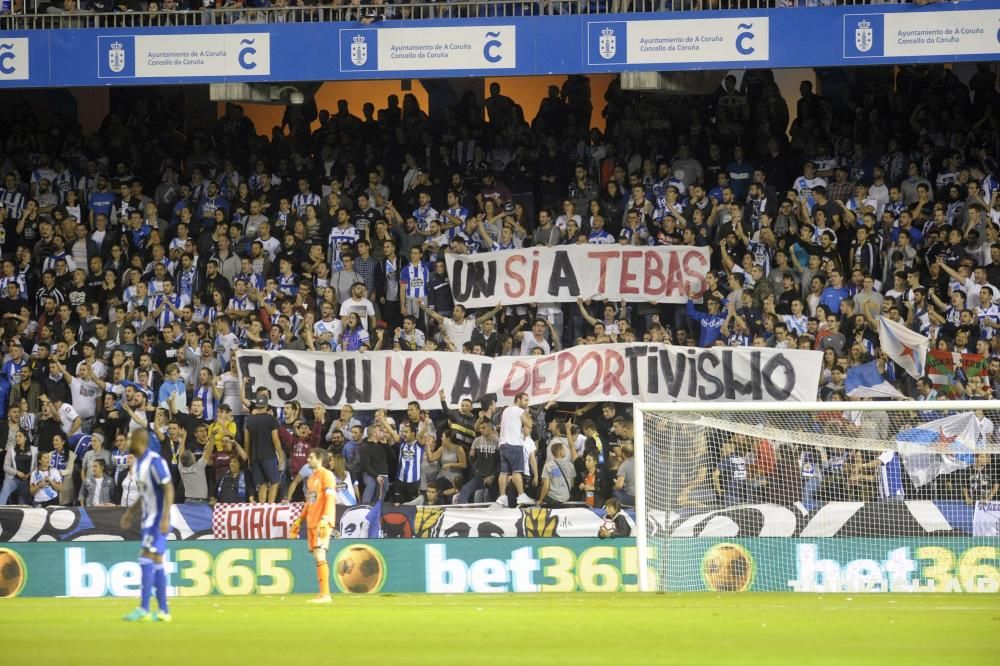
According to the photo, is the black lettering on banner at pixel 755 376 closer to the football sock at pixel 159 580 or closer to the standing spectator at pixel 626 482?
the standing spectator at pixel 626 482

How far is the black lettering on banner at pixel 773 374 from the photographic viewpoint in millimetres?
19234

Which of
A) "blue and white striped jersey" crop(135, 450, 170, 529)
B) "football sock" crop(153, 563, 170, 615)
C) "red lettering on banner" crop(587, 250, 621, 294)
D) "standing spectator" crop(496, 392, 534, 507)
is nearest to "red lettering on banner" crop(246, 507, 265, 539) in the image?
"standing spectator" crop(496, 392, 534, 507)

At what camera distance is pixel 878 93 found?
73.6ft

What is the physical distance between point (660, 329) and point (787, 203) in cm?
252

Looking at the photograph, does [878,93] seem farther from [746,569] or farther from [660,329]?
[746,569]

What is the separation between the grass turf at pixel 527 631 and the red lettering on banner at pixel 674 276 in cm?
622

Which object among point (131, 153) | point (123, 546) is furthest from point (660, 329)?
point (131, 153)

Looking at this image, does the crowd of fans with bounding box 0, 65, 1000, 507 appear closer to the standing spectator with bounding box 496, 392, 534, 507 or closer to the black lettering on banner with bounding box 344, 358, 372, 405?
the standing spectator with bounding box 496, 392, 534, 507

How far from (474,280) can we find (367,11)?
3908mm

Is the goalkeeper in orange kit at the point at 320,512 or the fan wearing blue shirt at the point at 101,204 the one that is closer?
the goalkeeper in orange kit at the point at 320,512

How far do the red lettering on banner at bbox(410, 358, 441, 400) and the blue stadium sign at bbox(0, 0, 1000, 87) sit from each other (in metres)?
4.05

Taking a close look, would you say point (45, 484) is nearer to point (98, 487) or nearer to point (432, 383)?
point (98, 487)

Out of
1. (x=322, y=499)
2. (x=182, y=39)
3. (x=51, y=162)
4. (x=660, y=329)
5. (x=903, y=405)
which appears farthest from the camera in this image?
(x=51, y=162)

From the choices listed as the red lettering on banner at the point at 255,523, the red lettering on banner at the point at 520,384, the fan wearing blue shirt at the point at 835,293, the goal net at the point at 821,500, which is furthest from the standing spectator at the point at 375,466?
the fan wearing blue shirt at the point at 835,293
